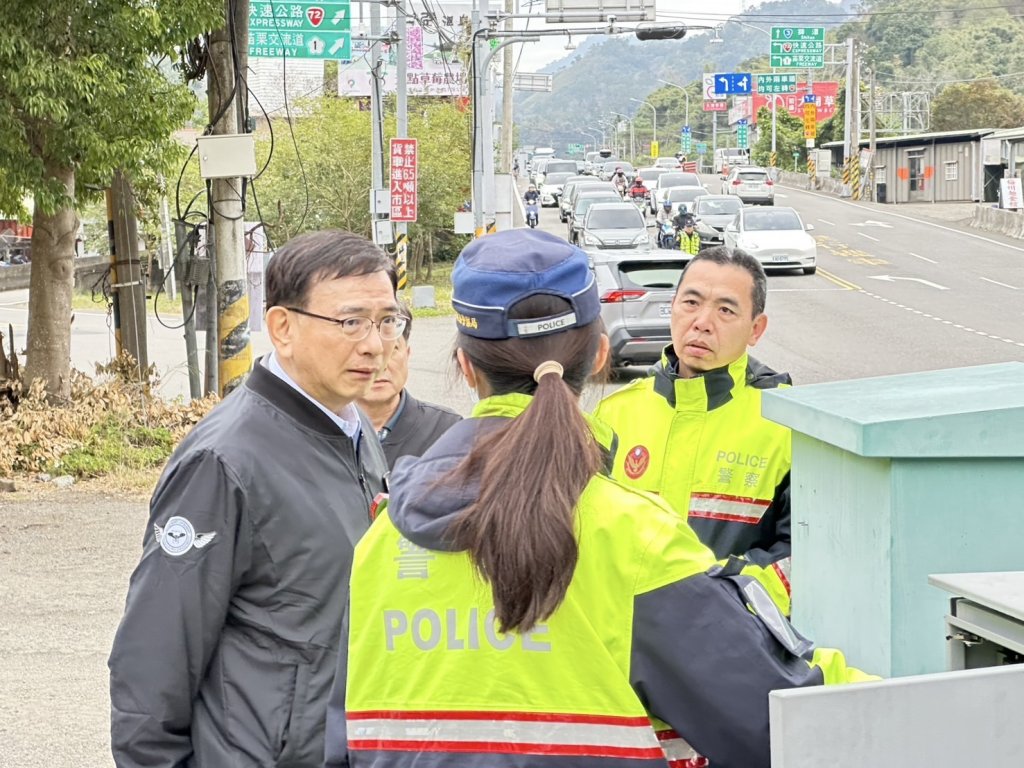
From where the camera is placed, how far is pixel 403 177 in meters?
24.3

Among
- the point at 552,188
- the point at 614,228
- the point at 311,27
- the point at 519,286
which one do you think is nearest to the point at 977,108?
the point at 552,188

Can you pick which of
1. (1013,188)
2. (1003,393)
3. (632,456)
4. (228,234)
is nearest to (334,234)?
(632,456)

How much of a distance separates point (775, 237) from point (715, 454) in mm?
28625

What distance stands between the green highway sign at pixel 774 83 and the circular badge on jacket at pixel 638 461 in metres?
76.5

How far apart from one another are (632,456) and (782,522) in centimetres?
41

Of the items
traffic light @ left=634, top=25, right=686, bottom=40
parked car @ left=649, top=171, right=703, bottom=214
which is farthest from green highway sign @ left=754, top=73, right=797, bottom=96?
traffic light @ left=634, top=25, right=686, bottom=40

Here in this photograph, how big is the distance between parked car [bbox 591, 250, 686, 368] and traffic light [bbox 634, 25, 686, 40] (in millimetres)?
7224

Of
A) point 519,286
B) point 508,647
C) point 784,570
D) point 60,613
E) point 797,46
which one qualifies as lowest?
point 60,613

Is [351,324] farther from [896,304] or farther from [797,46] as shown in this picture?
[797,46]

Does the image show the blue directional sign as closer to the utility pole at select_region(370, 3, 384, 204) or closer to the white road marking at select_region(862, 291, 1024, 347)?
the white road marking at select_region(862, 291, 1024, 347)

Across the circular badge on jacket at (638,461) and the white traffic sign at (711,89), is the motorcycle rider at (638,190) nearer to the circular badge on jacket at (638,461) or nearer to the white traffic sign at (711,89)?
the white traffic sign at (711,89)

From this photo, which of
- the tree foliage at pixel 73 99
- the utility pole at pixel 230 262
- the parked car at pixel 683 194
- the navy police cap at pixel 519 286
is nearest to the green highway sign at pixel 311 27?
the tree foliage at pixel 73 99

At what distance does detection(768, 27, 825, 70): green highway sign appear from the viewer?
202ft

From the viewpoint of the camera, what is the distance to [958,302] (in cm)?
2598
